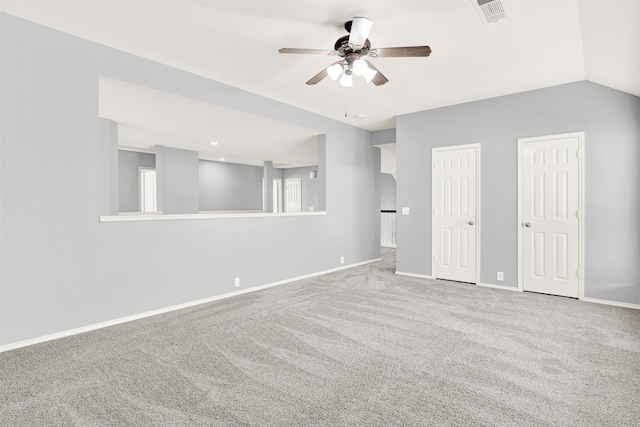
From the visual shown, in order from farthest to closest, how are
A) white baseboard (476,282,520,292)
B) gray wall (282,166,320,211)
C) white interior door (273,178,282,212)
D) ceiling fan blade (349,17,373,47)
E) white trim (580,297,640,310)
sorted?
white interior door (273,178,282,212) < gray wall (282,166,320,211) < white baseboard (476,282,520,292) < white trim (580,297,640,310) < ceiling fan blade (349,17,373,47)

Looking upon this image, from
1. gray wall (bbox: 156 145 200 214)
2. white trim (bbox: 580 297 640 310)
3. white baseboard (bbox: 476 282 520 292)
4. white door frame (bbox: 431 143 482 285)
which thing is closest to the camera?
white trim (bbox: 580 297 640 310)

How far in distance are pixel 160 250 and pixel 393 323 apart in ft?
8.58

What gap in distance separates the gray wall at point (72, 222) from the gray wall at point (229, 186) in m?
6.35

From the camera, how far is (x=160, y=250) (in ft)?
11.9

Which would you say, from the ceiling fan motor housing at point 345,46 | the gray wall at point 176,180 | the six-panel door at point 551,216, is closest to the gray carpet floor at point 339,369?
the six-panel door at point 551,216

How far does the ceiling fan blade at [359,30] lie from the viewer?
2.56 metres

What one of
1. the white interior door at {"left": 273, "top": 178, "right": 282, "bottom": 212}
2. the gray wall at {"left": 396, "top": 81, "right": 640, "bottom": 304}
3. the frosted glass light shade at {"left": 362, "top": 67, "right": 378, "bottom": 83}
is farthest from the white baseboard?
the white interior door at {"left": 273, "top": 178, "right": 282, "bottom": 212}

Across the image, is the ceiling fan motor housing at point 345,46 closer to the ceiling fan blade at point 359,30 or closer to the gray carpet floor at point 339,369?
the ceiling fan blade at point 359,30

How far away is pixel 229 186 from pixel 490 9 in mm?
9317

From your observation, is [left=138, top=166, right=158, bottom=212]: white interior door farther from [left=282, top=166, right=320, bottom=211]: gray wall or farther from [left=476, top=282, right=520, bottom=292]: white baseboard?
[left=476, top=282, right=520, bottom=292]: white baseboard

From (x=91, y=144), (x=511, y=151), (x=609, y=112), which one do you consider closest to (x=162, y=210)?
(x=91, y=144)

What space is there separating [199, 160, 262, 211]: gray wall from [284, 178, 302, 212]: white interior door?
1.32 metres

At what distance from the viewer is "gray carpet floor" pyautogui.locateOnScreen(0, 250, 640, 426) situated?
1.90 m

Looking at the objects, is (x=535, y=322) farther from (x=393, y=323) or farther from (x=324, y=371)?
(x=324, y=371)
